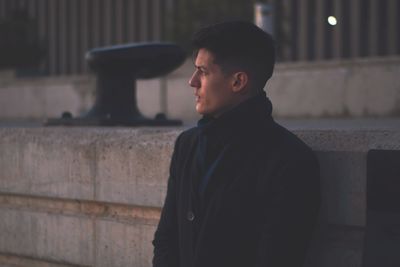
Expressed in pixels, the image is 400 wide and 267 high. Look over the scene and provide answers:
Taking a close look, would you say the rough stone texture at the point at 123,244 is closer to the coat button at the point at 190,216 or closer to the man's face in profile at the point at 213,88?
the coat button at the point at 190,216

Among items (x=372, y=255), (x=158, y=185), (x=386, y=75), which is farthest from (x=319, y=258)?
(x=386, y=75)

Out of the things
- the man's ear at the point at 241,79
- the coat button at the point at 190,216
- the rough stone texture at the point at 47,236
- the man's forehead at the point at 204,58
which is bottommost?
the rough stone texture at the point at 47,236

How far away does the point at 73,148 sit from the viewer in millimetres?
4195

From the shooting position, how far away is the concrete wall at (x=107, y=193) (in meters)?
2.99

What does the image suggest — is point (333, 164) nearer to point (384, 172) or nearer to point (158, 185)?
point (384, 172)

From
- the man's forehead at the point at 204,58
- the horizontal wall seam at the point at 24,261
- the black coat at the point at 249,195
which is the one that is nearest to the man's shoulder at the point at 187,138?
the black coat at the point at 249,195

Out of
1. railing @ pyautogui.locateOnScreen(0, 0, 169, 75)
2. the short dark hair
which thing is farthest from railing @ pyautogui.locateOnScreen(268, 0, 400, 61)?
the short dark hair

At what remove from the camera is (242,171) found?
9.07ft

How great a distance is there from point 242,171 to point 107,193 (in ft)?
A: 4.59

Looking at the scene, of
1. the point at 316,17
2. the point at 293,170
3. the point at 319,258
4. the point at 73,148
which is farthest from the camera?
the point at 316,17

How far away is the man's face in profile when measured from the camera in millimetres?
2832

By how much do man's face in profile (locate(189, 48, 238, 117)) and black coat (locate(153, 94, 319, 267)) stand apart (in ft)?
0.28

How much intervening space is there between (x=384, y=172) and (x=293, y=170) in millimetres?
386

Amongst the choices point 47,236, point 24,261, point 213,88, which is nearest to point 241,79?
point 213,88
